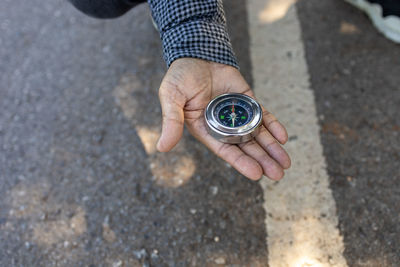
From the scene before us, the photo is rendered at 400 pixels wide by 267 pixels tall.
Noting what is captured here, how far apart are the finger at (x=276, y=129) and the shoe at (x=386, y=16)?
1960 millimetres

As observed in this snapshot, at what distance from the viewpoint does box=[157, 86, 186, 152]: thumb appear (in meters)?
2.34

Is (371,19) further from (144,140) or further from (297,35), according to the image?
(144,140)

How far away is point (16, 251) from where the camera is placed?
8.99ft

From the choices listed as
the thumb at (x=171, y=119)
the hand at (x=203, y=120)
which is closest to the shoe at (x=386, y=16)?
the hand at (x=203, y=120)

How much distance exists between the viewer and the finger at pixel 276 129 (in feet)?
8.26

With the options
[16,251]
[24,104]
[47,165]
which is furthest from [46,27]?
[16,251]

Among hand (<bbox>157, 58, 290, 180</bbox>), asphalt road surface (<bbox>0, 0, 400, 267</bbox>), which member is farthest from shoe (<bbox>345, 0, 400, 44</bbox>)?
hand (<bbox>157, 58, 290, 180</bbox>)

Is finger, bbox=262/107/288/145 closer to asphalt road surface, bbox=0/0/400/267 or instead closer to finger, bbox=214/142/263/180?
finger, bbox=214/142/263/180

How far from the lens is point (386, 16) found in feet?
12.0

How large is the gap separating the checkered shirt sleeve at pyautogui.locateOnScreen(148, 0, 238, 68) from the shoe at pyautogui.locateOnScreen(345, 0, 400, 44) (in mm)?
1888

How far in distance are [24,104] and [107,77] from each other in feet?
2.85

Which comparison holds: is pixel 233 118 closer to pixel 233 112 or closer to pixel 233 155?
pixel 233 112

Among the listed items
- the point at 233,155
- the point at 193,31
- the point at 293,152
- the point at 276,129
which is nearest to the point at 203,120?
the point at 233,155

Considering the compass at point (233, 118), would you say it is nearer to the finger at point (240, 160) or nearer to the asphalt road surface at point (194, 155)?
the finger at point (240, 160)
